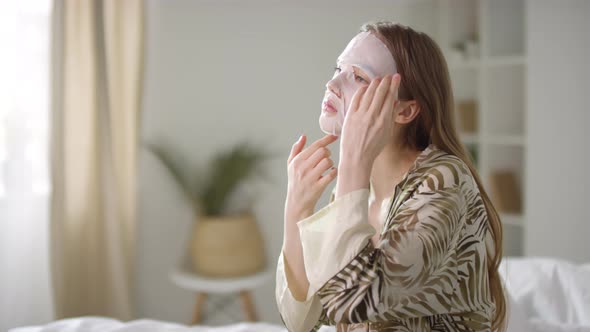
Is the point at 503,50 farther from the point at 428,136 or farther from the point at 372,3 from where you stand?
the point at 428,136

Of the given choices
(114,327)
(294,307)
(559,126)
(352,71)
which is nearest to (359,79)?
(352,71)

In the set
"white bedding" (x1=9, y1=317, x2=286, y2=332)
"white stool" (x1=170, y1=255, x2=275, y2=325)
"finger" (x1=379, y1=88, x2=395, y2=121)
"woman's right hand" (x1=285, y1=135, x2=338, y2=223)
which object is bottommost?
"white stool" (x1=170, y1=255, x2=275, y2=325)

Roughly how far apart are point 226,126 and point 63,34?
0.98 metres

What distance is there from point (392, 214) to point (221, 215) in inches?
80.3

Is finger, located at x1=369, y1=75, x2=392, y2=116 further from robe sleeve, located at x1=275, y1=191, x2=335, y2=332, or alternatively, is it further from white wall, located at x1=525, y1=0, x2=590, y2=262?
white wall, located at x1=525, y1=0, x2=590, y2=262

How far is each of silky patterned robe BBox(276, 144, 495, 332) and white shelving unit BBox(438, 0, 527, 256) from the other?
2.09 m

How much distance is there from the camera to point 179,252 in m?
3.14

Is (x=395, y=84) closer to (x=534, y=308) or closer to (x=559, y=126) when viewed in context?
(x=534, y=308)

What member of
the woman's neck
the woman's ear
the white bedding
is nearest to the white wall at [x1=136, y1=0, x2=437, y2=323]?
the white bedding

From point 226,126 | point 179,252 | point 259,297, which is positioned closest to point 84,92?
point 226,126

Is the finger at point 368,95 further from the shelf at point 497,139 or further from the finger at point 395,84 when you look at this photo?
the shelf at point 497,139

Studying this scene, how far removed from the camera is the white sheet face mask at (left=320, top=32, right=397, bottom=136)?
103cm

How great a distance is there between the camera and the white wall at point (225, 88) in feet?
9.96

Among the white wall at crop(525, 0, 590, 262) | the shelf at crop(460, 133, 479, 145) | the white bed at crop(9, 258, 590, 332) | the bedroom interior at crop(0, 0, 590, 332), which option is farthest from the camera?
the shelf at crop(460, 133, 479, 145)
